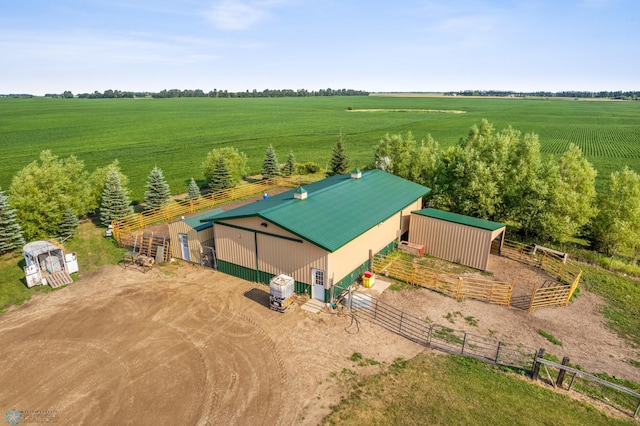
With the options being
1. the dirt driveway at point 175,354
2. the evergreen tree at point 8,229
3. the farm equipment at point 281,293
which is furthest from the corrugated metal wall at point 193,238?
the evergreen tree at point 8,229

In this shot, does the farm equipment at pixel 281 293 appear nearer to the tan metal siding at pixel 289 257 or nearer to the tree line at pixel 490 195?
the tan metal siding at pixel 289 257

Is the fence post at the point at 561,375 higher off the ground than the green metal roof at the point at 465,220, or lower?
lower

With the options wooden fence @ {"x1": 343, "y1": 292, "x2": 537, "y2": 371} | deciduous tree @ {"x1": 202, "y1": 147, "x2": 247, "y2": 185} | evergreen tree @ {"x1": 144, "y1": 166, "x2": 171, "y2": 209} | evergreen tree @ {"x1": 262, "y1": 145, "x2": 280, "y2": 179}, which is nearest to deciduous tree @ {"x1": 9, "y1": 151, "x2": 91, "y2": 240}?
evergreen tree @ {"x1": 144, "y1": 166, "x2": 171, "y2": 209}

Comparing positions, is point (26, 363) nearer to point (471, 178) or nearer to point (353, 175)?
point (353, 175)

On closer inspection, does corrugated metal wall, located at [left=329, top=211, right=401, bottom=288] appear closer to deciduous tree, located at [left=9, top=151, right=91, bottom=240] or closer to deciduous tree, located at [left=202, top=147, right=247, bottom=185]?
deciduous tree, located at [left=9, top=151, right=91, bottom=240]

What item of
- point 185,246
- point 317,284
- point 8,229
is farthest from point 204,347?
point 8,229

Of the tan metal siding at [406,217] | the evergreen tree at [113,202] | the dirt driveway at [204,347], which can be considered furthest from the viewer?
the evergreen tree at [113,202]
